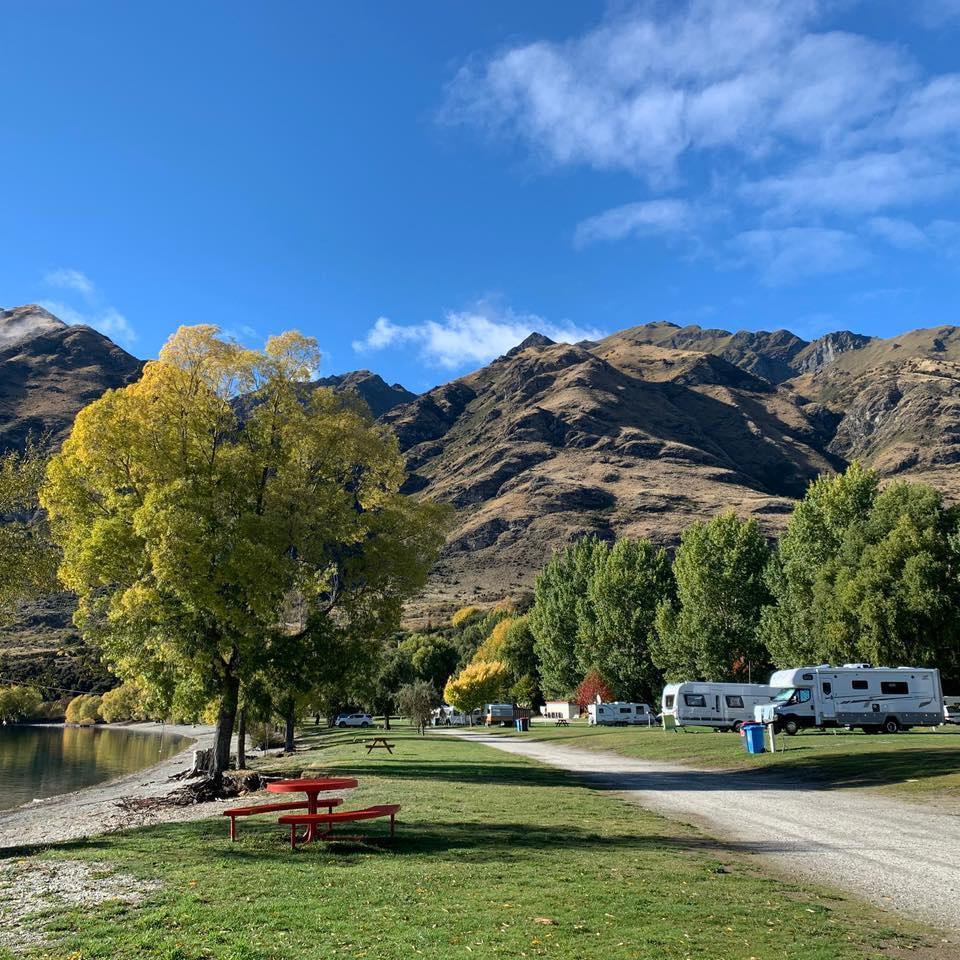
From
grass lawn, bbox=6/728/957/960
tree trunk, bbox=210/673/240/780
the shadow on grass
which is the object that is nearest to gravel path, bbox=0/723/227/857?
the shadow on grass

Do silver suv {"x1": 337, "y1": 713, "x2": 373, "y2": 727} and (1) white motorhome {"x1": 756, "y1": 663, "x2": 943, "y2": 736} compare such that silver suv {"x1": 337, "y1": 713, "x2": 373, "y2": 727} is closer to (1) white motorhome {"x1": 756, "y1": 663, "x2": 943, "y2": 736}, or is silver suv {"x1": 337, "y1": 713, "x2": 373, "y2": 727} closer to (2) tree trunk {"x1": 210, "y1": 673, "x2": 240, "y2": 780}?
(1) white motorhome {"x1": 756, "y1": 663, "x2": 943, "y2": 736}

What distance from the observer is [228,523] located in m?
24.6

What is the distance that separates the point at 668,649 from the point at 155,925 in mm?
64817

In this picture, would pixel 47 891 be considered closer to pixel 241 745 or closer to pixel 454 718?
pixel 241 745

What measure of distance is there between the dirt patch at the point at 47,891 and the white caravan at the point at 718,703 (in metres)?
43.5

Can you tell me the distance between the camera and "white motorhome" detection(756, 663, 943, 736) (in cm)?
3975

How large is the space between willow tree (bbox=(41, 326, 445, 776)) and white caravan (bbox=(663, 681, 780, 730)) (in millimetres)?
26672

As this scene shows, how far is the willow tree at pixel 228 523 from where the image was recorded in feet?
77.3

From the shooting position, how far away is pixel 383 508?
3053 centimetres

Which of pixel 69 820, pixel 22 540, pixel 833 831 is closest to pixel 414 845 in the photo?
pixel 833 831

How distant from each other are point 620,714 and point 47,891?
61653 mm

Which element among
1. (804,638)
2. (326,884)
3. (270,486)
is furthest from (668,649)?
(326,884)

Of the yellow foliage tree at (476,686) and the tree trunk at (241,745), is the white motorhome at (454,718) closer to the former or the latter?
the yellow foliage tree at (476,686)

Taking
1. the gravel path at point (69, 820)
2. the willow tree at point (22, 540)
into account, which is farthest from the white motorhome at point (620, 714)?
the willow tree at point (22, 540)
